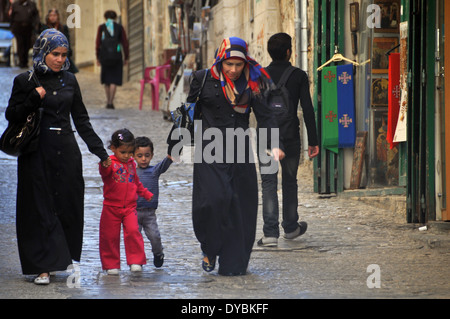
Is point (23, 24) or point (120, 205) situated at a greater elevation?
point (23, 24)

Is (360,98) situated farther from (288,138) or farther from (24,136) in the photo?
(24,136)

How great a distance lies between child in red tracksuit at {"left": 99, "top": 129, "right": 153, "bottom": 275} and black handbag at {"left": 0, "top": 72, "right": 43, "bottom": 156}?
1.69 ft

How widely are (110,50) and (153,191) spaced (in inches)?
505

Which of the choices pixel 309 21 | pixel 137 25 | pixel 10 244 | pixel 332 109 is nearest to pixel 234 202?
pixel 10 244

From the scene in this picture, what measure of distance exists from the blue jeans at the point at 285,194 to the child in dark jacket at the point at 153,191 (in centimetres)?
118

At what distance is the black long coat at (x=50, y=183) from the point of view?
699cm

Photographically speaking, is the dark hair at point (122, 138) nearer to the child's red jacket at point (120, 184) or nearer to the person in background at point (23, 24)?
the child's red jacket at point (120, 184)

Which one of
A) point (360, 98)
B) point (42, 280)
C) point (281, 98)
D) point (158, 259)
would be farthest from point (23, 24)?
point (42, 280)

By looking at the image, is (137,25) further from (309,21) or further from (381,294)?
(381,294)

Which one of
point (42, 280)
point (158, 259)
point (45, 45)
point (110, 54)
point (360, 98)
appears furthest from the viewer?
point (110, 54)

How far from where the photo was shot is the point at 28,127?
6.97m

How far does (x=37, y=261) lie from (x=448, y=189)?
13.0ft

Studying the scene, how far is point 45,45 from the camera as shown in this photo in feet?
23.0

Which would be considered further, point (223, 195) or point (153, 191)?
point (153, 191)
